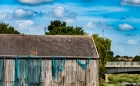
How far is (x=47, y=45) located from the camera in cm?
3516

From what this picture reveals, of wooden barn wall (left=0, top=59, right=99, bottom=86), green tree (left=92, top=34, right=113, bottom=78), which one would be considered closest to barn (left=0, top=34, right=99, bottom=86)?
wooden barn wall (left=0, top=59, right=99, bottom=86)

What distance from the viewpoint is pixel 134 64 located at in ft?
257

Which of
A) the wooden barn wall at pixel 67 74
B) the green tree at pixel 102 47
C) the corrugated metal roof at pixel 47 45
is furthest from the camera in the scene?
the green tree at pixel 102 47

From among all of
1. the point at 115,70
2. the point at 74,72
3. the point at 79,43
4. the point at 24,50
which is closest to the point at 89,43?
the point at 79,43

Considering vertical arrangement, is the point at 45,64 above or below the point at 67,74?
above

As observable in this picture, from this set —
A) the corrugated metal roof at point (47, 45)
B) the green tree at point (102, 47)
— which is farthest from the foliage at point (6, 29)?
the corrugated metal roof at point (47, 45)

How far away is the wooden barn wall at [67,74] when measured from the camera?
3334cm

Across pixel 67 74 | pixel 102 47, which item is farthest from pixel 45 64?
pixel 102 47

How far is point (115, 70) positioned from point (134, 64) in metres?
3.50

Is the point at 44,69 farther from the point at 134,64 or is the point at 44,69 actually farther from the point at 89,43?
the point at 134,64

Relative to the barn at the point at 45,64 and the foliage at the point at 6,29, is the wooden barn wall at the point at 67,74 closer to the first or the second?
the barn at the point at 45,64

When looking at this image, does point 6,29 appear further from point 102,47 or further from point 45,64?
point 45,64

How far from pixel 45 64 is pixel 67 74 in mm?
1867

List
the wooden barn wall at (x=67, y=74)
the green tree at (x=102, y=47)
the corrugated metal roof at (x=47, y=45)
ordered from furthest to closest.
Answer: the green tree at (x=102, y=47), the corrugated metal roof at (x=47, y=45), the wooden barn wall at (x=67, y=74)
